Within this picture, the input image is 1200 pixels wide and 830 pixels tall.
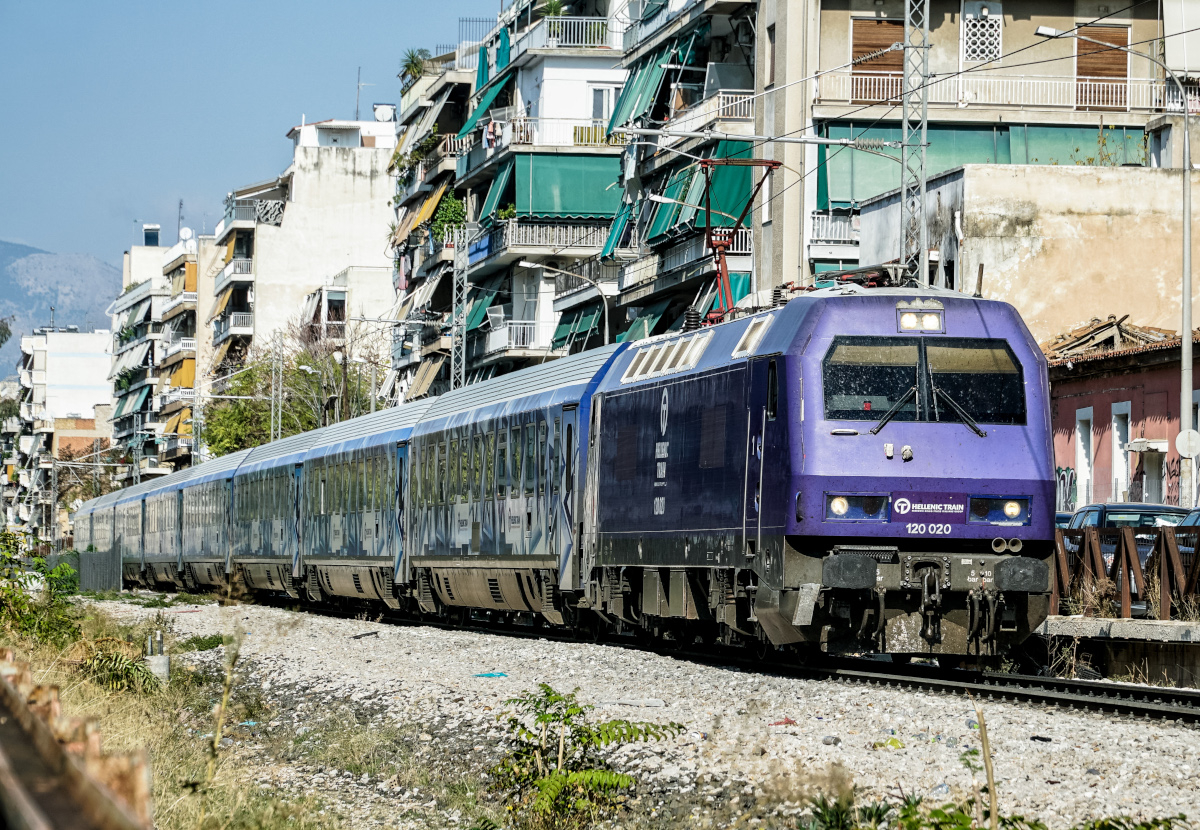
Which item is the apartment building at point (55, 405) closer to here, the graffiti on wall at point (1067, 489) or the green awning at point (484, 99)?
the green awning at point (484, 99)

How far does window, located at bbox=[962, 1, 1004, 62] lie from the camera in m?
45.1

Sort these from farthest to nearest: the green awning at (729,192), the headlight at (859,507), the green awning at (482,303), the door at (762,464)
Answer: the green awning at (482,303)
the green awning at (729,192)
the door at (762,464)
the headlight at (859,507)

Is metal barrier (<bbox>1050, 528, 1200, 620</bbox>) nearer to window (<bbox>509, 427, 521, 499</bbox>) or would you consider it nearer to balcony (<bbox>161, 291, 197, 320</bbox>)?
window (<bbox>509, 427, 521, 499</bbox>)

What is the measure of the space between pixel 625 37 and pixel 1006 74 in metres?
14.3

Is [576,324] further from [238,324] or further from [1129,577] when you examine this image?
[238,324]

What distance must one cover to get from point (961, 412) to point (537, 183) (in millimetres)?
45746

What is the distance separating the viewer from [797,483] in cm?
1445

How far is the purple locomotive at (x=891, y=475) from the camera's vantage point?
14516 millimetres

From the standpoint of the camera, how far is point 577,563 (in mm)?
20578

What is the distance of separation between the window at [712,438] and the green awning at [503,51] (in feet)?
162

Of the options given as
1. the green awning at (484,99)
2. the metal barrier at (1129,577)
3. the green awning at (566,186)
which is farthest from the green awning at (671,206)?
the metal barrier at (1129,577)

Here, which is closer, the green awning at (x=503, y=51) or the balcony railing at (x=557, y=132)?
the balcony railing at (x=557, y=132)

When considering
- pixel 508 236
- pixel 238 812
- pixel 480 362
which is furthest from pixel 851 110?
pixel 238 812

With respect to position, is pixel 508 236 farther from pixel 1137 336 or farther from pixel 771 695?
pixel 771 695
